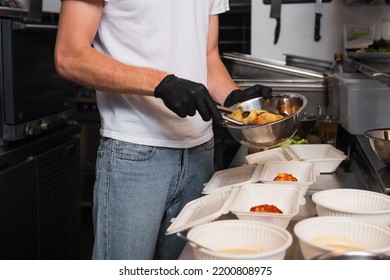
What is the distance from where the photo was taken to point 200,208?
1.33 metres

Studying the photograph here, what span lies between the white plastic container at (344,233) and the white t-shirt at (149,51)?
544 mm

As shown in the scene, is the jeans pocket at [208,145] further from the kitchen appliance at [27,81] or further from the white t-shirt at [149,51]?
the kitchen appliance at [27,81]

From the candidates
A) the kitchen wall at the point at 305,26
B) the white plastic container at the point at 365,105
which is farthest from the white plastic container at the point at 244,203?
the kitchen wall at the point at 305,26

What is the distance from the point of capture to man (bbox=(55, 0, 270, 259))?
1379 millimetres

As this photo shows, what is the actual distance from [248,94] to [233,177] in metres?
0.26

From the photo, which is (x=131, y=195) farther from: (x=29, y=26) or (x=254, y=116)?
(x=29, y=26)

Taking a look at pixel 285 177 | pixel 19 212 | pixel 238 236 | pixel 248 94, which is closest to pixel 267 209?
pixel 238 236

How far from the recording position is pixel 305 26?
3.45 metres

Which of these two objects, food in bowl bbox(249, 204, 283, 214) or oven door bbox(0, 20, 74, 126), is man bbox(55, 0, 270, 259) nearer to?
food in bowl bbox(249, 204, 283, 214)

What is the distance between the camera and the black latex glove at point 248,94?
159 cm

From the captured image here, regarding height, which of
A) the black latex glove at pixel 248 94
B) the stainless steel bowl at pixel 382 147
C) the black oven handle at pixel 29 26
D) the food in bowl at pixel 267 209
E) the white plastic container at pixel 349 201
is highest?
the black oven handle at pixel 29 26

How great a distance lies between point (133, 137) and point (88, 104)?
7.74 ft

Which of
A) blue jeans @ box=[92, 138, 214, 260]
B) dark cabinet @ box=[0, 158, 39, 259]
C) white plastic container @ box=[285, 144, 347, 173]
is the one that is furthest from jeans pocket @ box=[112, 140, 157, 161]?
dark cabinet @ box=[0, 158, 39, 259]

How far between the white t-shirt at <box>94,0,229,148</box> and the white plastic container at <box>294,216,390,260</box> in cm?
54
